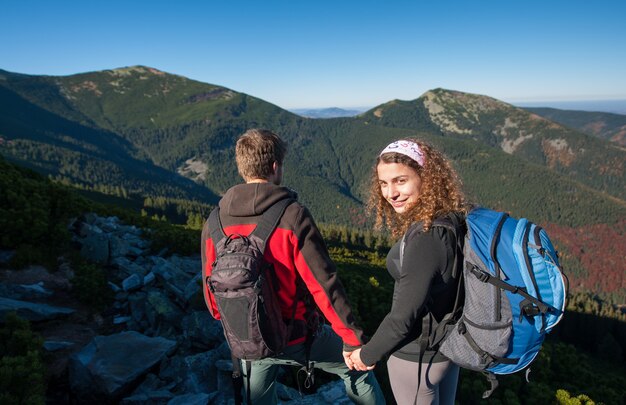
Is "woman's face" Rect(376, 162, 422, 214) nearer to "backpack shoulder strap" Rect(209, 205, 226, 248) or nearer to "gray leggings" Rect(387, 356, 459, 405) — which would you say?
"gray leggings" Rect(387, 356, 459, 405)

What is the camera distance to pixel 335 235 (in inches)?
3703

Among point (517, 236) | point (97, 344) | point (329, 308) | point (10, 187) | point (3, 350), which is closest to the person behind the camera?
point (517, 236)

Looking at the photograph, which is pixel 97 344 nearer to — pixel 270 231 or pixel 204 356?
pixel 204 356

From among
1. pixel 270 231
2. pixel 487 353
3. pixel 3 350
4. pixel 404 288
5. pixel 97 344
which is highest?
pixel 270 231

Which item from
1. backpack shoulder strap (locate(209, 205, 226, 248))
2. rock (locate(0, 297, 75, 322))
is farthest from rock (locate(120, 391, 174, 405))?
backpack shoulder strap (locate(209, 205, 226, 248))

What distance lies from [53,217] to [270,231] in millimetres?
11322

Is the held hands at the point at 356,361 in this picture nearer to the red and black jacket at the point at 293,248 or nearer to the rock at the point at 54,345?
the red and black jacket at the point at 293,248

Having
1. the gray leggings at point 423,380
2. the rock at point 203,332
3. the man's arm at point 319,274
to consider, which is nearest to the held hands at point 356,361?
the man's arm at point 319,274

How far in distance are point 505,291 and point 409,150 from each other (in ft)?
4.75

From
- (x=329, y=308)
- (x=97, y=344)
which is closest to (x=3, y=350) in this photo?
(x=97, y=344)

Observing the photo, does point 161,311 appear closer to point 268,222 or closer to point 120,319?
point 120,319

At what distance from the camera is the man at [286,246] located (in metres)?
3.15

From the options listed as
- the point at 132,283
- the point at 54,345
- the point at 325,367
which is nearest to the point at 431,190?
the point at 325,367

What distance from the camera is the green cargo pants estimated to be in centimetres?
381
